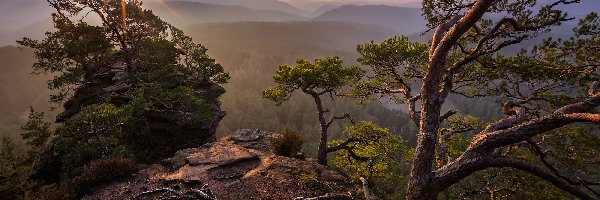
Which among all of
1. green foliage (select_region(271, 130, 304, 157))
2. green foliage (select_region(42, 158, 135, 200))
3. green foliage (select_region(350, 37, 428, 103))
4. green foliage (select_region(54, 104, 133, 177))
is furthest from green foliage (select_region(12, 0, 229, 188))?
green foliage (select_region(350, 37, 428, 103))

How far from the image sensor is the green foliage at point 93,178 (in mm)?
11453

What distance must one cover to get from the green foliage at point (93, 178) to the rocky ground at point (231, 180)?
1.22 ft

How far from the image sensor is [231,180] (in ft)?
38.8

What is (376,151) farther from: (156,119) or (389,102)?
(156,119)

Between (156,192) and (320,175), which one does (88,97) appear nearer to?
(156,192)

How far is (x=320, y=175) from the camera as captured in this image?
40.6 feet

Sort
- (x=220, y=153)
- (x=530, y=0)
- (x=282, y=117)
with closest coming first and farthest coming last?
(x=530, y=0), (x=220, y=153), (x=282, y=117)

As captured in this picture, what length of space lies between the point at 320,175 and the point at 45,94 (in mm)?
183149

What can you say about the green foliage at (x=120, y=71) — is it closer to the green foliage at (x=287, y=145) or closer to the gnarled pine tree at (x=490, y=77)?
the green foliage at (x=287, y=145)

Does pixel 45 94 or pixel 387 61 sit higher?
pixel 387 61

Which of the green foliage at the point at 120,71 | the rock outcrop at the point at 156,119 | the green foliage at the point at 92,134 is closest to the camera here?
the green foliage at the point at 92,134

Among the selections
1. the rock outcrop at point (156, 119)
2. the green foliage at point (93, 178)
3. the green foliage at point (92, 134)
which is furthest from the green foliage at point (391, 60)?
the green foliage at point (92, 134)

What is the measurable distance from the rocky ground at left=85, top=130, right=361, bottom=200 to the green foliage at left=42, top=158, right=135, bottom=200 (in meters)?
0.37

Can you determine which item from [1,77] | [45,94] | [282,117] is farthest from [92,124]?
A: [1,77]
